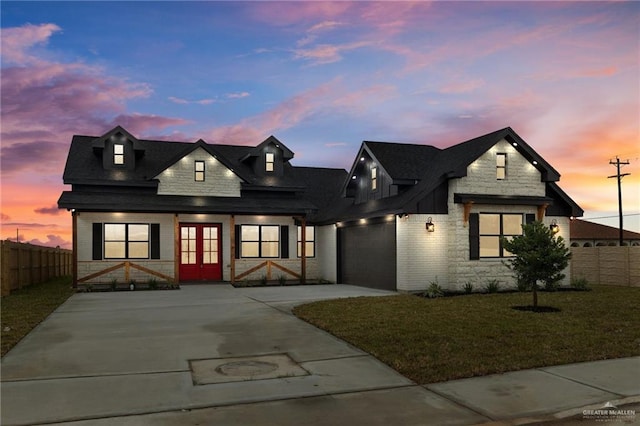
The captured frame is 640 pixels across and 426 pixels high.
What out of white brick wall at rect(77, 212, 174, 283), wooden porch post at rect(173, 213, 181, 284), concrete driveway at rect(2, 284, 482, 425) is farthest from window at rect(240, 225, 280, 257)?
concrete driveway at rect(2, 284, 482, 425)

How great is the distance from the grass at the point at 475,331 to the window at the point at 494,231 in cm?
362

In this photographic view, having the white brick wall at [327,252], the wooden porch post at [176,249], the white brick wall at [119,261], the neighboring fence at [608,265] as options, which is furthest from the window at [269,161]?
the neighboring fence at [608,265]

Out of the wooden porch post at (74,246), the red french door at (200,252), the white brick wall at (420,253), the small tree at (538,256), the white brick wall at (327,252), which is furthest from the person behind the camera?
the white brick wall at (327,252)

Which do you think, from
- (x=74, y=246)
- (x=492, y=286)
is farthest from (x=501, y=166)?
(x=74, y=246)

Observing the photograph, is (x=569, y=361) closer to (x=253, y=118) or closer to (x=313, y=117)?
(x=313, y=117)

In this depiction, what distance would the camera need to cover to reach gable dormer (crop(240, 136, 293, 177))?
2770cm

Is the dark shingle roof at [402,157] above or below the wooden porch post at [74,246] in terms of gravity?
above

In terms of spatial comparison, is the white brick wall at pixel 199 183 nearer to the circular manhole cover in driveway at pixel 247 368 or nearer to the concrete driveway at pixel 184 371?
the concrete driveway at pixel 184 371

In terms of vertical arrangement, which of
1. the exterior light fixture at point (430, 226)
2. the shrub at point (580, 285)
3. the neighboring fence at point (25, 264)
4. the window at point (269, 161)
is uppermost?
the window at point (269, 161)

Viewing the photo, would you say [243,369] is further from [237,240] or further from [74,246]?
[237,240]

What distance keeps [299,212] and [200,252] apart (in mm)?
5030

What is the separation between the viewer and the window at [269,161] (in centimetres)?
2783

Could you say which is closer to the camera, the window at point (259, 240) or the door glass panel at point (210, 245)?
the door glass panel at point (210, 245)

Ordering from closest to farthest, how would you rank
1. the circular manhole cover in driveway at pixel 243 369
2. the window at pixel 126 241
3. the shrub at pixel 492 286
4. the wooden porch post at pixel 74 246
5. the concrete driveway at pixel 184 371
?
the concrete driveway at pixel 184 371, the circular manhole cover in driveway at pixel 243 369, the shrub at pixel 492 286, the wooden porch post at pixel 74 246, the window at pixel 126 241
